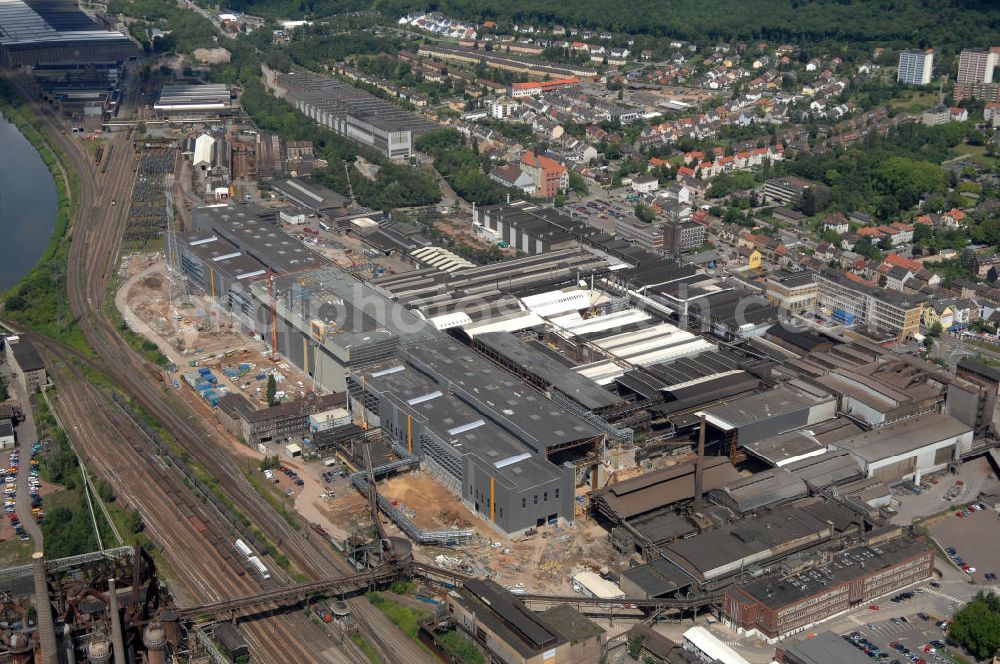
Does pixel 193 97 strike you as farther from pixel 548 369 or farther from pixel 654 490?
pixel 654 490

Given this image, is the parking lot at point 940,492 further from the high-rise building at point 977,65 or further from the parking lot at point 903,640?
the high-rise building at point 977,65

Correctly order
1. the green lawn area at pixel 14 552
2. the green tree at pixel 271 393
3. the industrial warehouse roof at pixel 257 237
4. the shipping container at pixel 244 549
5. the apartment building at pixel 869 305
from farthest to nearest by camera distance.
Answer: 1. the industrial warehouse roof at pixel 257 237
2. the apartment building at pixel 869 305
3. the green tree at pixel 271 393
4. the shipping container at pixel 244 549
5. the green lawn area at pixel 14 552

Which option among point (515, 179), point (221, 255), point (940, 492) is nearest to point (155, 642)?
point (940, 492)

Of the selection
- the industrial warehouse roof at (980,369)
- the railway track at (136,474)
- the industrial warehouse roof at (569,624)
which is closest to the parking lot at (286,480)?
the railway track at (136,474)

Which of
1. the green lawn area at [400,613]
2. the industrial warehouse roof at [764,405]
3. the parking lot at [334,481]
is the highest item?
the industrial warehouse roof at [764,405]

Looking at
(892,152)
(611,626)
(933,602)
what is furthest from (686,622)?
(892,152)

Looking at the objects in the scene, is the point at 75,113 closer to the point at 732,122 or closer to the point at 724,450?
the point at 732,122
